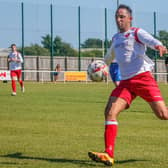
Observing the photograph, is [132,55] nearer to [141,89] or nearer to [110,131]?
[141,89]

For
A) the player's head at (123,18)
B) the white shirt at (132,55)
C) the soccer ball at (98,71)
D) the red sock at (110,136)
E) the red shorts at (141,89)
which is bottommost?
the red sock at (110,136)

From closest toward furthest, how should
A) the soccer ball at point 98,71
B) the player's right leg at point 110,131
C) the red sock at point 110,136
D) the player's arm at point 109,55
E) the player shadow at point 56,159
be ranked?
1. the player's right leg at point 110,131
2. the red sock at point 110,136
3. the player shadow at point 56,159
4. the player's arm at point 109,55
5. the soccer ball at point 98,71

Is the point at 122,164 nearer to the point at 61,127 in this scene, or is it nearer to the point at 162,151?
the point at 162,151

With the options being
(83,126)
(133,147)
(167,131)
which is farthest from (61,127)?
A: (133,147)

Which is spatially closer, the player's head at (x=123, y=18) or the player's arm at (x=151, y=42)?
the player's arm at (x=151, y=42)

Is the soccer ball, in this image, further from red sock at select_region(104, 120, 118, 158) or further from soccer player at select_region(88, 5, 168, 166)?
red sock at select_region(104, 120, 118, 158)

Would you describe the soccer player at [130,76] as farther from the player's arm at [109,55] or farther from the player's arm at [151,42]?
the player's arm at [109,55]

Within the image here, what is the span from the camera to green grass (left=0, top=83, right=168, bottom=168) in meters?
9.14

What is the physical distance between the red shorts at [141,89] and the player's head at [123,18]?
74 cm

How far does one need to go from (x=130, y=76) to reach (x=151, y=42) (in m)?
0.65

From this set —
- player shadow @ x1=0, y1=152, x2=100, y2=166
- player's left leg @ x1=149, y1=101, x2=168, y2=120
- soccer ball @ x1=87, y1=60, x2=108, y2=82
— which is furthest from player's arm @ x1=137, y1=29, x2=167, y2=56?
player shadow @ x1=0, y1=152, x2=100, y2=166

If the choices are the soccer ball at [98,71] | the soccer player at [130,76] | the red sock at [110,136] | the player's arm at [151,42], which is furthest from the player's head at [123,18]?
the red sock at [110,136]

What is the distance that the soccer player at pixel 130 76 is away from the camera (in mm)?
8945

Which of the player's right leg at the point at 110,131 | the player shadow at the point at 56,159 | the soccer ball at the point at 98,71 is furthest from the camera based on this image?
the soccer ball at the point at 98,71
